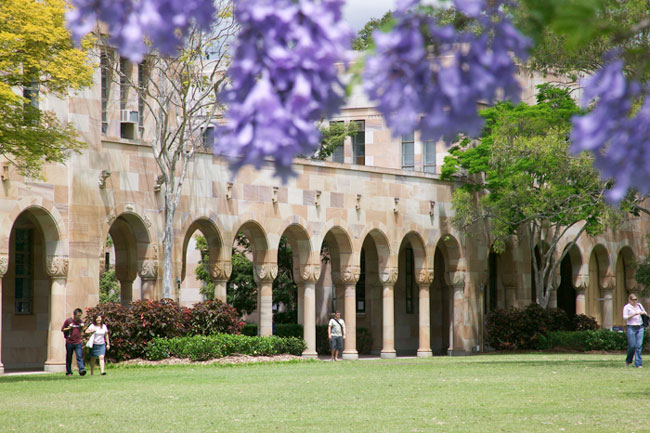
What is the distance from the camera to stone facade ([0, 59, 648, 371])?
28.7 meters

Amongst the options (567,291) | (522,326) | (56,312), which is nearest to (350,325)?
(522,326)

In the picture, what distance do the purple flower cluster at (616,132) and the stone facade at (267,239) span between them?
1871 cm

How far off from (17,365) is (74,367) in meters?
3.56

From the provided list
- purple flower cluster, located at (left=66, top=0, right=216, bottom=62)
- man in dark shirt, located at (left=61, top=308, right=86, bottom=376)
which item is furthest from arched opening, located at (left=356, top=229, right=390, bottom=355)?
purple flower cluster, located at (left=66, top=0, right=216, bottom=62)

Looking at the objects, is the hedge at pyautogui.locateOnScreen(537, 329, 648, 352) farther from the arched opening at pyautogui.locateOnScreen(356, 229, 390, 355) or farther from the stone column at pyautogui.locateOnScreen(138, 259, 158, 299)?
the stone column at pyautogui.locateOnScreen(138, 259, 158, 299)

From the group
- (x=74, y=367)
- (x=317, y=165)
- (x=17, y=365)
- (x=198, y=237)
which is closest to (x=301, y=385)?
(x=74, y=367)

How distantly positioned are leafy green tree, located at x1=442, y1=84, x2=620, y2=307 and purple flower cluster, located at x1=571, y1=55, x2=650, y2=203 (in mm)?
26306

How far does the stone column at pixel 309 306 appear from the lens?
113 ft

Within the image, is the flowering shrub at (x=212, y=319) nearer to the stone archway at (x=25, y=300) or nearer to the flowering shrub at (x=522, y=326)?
the stone archway at (x=25, y=300)

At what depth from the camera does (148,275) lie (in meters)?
30.6

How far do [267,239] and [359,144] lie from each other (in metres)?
13.4

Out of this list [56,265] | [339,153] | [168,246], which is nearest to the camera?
[56,265]

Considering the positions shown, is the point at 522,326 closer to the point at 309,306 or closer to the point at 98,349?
the point at 309,306

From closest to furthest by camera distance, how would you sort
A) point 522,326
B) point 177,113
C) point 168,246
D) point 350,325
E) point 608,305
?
point 168,246
point 177,113
point 350,325
point 522,326
point 608,305
